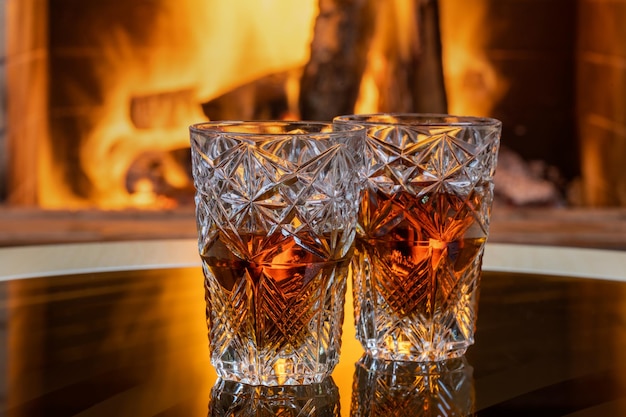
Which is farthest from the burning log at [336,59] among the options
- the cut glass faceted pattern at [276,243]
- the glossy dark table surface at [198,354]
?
the cut glass faceted pattern at [276,243]

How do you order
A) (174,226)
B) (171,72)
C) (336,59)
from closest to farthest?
(174,226) → (336,59) → (171,72)

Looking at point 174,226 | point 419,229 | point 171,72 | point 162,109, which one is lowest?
point 174,226

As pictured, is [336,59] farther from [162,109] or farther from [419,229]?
[419,229]

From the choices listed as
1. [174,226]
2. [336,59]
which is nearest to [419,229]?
[174,226]

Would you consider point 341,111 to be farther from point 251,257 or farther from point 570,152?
point 251,257

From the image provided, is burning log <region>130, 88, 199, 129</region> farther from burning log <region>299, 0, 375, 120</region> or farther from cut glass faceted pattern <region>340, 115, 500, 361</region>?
cut glass faceted pattern <region>340, 115, 500, 361</region>

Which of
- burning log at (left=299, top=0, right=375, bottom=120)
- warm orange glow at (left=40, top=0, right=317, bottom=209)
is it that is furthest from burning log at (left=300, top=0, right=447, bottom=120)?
warm orange glow at (left=40, top=0, right=317, bottom=209)

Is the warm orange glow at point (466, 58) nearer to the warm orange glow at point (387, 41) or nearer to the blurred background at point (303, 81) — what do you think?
the blurred background at point (303, 81)

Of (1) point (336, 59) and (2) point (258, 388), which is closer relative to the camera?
(2) point (258, 388)
